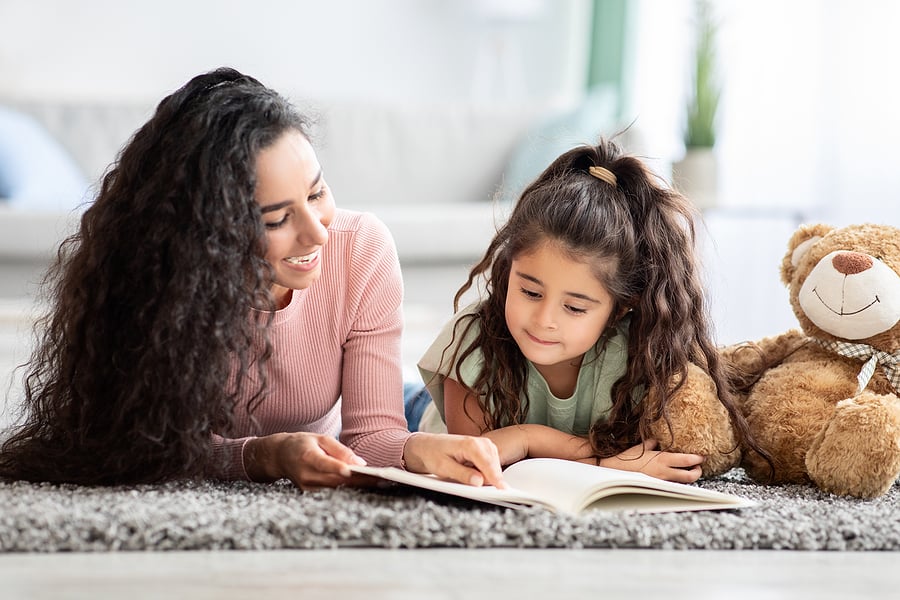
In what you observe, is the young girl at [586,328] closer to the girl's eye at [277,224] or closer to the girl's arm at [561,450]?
the girl's arm at [561,450]

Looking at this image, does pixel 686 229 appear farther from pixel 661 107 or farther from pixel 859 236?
pixel 661 107

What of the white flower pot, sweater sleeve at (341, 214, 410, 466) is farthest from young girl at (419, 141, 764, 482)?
the white flower pot

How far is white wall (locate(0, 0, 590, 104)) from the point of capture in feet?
13.8

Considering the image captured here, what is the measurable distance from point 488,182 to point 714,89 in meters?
0.91

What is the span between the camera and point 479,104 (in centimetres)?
362

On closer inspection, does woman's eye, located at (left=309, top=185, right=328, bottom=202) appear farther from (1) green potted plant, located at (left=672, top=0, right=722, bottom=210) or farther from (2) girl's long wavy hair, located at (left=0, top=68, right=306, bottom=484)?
(1) green potted plant, located at (left=672, top=0, right=722, bottom=210)

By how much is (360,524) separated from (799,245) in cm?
86

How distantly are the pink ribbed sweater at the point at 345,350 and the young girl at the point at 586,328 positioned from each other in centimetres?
12

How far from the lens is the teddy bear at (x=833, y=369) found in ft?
4.18

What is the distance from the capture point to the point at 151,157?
3.87 ft

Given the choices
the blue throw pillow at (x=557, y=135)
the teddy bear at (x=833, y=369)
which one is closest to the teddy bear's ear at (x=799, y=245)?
the teddy bear at (x=833, y=369)

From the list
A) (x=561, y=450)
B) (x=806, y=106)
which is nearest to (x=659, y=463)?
(x=561, y=450)

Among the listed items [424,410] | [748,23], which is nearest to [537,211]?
[424,410]

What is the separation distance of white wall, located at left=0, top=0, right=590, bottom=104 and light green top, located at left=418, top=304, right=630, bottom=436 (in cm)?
271
